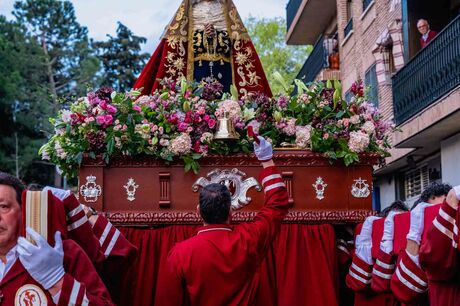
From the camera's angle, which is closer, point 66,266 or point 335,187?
point 66,266

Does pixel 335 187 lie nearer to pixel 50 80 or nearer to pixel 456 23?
pixel 456 23

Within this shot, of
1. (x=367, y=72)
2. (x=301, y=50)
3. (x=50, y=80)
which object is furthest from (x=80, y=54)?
(x=367, y=72)

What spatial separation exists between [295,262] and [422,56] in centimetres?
1086

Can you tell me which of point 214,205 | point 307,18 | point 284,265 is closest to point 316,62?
point 307,18

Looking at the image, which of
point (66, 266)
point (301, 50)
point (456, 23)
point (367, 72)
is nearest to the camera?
point (66, 266)

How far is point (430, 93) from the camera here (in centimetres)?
1667

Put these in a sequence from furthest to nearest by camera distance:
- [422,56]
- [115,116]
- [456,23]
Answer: [422,56]
[456,23]
[115,116]

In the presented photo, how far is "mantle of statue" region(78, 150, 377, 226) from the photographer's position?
721 cm

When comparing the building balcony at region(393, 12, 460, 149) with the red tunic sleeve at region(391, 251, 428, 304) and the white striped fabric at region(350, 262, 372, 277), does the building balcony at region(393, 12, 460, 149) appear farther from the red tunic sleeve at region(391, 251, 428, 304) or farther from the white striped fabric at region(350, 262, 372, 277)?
the red tunic sleeve at region(391, 251, 428, 304)

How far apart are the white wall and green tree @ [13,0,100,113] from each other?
40.8 m

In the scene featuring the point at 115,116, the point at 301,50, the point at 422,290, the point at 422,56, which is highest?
the point at 301,50

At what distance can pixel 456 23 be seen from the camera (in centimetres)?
1516

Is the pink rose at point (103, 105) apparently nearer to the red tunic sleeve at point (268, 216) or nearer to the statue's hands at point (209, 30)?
the red tunic sleeve at point (268, 216)

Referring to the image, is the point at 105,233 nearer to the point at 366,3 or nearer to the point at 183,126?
the point at 183,126
